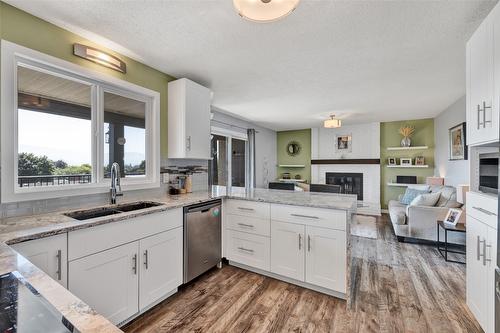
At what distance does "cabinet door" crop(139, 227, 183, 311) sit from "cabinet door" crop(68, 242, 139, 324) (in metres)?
0.07

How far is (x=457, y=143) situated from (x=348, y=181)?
2.57m

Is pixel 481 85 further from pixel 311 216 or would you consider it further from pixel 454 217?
pixel 454 217

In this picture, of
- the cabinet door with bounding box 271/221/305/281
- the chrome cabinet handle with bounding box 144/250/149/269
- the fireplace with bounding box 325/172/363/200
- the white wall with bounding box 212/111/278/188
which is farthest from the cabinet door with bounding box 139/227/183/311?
the fireplace with bounding box 325/172/363/200

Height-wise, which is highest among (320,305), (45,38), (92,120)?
(45,38)

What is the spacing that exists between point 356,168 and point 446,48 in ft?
13.6

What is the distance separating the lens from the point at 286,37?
1983mm

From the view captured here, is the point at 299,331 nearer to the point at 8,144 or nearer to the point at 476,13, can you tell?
the point at 8,144

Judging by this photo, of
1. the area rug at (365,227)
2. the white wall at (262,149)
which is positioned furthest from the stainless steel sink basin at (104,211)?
the area rug at (365,227)

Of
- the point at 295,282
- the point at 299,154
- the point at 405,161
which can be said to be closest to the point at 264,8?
the point at 295,282

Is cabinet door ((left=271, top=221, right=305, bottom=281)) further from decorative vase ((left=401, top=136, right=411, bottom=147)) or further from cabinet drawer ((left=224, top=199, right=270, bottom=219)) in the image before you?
decorative vase ((left=401, top=136, right=411, bottom=147))

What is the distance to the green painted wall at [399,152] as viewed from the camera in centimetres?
541

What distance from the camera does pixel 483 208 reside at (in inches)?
63.1

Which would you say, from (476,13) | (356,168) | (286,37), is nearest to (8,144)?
(286,37)

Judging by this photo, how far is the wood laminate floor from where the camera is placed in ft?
5.71
